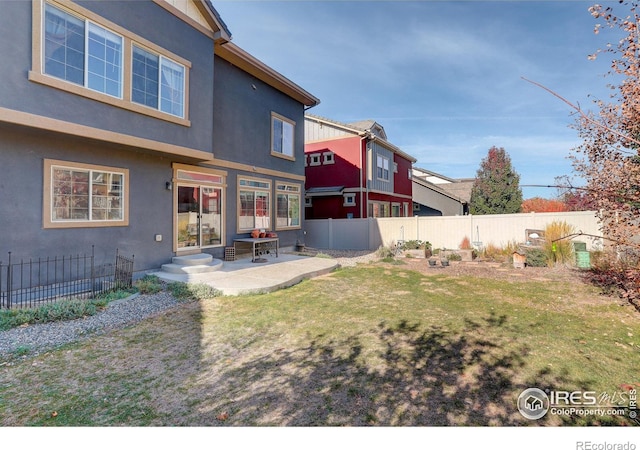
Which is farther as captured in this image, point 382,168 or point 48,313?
point 382,168

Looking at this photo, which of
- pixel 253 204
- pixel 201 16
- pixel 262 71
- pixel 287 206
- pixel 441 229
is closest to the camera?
pixel 201 16

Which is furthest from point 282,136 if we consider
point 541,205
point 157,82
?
point 541,205

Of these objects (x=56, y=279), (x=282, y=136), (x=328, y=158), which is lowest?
(x=56, y=279)

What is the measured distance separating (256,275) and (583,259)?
382 inches

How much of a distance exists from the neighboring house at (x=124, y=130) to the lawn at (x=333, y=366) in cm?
359

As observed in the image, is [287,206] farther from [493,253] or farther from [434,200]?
[434,200]

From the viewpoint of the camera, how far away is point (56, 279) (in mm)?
6586

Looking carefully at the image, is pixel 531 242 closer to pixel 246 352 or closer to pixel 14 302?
pixel 246 352

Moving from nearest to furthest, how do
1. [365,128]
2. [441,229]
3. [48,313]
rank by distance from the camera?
[48,313], [441,229], [365,128]

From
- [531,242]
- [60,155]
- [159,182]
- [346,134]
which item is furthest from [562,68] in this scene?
[346,134]

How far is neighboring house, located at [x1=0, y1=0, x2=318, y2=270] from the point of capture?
19.5 ft

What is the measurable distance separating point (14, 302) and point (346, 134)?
17198 mm

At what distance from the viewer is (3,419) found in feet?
8.72

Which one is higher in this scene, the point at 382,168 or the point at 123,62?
the point at 382,168
